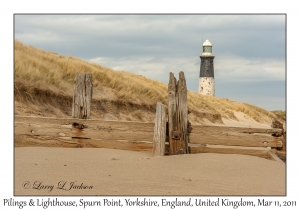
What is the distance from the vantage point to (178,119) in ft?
26.2

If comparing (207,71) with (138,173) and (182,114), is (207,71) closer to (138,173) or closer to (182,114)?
Answer: (182,114)

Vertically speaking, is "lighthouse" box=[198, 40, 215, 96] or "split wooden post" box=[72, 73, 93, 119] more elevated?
"lighthouse" box=[198, 40, 215, 96]

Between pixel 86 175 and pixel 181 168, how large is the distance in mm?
1628

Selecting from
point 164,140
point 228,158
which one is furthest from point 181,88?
point 228,158

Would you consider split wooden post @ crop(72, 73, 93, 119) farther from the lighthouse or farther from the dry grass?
the lighthouse

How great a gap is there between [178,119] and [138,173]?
1794 mm

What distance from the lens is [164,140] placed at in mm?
7902

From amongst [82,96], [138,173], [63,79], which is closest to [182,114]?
[138,173]

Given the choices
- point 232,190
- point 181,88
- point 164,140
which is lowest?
point 232,190

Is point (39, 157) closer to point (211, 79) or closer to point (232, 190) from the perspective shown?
point (232, 190)

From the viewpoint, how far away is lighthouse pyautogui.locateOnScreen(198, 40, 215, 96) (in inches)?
2094

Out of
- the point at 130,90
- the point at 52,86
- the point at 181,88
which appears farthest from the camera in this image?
the point at 130,90

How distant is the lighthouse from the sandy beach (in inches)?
1794

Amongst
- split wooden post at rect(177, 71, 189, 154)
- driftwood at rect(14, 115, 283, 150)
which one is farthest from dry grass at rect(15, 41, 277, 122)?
split wooden post at rect(177, 71, 189, 154)
